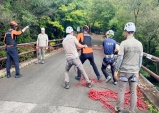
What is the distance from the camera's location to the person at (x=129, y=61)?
3996mm

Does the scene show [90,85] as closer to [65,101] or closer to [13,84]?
[65,101]

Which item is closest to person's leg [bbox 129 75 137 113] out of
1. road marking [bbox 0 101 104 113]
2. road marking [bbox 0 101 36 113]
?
road marking [bbox 0 101 104 113]

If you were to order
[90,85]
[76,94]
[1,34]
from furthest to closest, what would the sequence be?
1. [1,34]
2. [90,85]
3. [76,94]

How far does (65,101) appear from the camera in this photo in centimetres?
480

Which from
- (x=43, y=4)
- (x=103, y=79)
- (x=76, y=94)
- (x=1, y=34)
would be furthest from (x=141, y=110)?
(x=43, y=4)

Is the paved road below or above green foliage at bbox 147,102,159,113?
above

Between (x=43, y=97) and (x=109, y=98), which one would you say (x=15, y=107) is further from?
(x=109, y=98)

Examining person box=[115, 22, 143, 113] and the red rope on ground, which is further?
the red rope on ground

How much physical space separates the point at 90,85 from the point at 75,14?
548 inches

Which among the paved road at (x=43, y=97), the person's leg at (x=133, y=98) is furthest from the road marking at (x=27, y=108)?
the person's leg at (x=133, y=98)

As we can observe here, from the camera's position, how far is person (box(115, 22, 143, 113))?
4.00 metres

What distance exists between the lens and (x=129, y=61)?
406cm

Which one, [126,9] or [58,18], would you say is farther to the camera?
[126,9]

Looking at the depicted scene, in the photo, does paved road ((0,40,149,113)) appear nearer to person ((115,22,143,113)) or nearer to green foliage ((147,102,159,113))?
person ((115,22,143,113))
